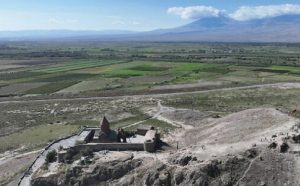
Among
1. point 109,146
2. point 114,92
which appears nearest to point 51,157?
point 109,146

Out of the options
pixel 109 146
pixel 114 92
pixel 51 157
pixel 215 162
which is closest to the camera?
pixel 215 162

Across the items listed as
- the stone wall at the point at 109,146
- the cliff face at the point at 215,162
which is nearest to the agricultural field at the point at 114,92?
the stone wall at the point at 109,146

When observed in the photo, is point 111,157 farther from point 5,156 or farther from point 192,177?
point 5,156

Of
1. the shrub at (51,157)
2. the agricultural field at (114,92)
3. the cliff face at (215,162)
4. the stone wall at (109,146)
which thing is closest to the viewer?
the cliff face at (215,162)

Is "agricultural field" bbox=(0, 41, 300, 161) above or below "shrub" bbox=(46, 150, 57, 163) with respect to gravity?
below

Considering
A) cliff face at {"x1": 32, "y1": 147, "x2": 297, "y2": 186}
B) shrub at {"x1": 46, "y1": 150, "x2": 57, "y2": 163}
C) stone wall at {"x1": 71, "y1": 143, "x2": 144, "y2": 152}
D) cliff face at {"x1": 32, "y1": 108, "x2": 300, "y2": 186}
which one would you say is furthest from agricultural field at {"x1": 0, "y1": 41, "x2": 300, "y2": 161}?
cliff face at {"x1": 32, "y1": 147, "x2": 297, "y2": 186}

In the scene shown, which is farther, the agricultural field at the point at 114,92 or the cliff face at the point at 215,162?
the agricultural field at the point at 114,92

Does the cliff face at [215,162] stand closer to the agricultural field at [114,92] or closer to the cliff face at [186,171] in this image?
the cliff face at [186,171]

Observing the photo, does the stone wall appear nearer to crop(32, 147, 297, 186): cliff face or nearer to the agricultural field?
crop(32, 147, 297, 186): cliff face

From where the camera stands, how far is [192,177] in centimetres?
4434

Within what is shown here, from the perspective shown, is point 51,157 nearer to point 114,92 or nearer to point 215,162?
point 215,162

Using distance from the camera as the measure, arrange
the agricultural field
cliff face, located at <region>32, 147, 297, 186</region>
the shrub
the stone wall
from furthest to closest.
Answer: the agricultural field
the shrub
the stone wall
cliff face, located at <region>32, 147, 297, 186</region>

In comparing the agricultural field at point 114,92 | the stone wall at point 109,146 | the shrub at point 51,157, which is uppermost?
the stone wall at point 109,146

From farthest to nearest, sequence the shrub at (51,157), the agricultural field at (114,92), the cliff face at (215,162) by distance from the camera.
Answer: the agricultural field at (114,92)
the shrub at (51,157)
the cliff face at (215,162)
